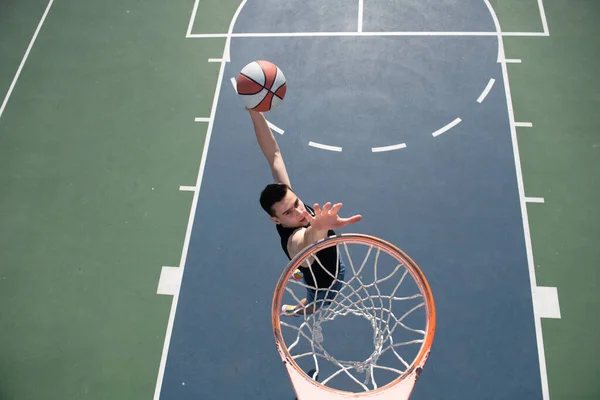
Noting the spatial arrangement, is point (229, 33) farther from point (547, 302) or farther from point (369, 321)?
point (547, 302)

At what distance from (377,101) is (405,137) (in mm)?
795

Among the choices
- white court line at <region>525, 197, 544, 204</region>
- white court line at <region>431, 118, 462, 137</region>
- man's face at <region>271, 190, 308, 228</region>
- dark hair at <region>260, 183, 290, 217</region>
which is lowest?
white court line at <region>525, 197, 544, 204</region>

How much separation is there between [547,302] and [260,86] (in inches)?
168

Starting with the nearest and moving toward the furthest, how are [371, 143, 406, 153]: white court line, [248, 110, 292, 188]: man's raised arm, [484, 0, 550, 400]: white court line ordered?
[248, 110, 292, 188]: man's raised arm → [484, 0, 550, 400]: white court line → [371, 143, 406, 153]: white court line

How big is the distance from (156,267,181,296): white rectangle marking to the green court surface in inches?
3.3

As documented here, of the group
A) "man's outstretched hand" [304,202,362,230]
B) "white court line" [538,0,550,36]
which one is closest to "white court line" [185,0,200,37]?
"white court line" [538,0,550,36]

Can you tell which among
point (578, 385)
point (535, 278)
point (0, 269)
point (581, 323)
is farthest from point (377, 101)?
point (0, 269)

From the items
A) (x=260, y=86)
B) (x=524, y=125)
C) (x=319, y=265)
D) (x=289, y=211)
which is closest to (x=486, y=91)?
(x=524, y=125)

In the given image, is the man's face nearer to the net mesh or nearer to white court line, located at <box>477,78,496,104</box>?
the net mesh

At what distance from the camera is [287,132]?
836 centimetres

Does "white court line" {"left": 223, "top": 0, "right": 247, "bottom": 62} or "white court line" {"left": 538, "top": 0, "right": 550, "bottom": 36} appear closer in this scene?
"white court line" {"left": 538, "top": 0, "right": 550, "bottom": 36}

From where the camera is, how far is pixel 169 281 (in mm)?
7289

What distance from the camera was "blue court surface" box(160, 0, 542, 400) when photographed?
6.61 m

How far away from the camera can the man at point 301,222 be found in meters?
4.62
